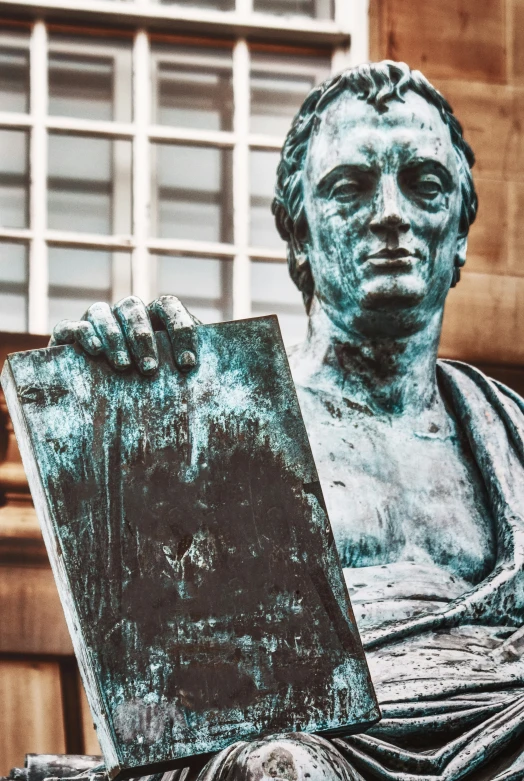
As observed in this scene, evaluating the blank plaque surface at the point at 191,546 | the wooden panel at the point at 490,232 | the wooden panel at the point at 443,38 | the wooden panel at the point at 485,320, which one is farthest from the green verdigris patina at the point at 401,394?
the wooden panel at the point at 443,38

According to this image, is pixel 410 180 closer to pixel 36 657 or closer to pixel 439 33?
pixel 36 657

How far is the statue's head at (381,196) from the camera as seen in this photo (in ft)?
28.3

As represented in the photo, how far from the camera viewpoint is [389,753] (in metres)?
7.33

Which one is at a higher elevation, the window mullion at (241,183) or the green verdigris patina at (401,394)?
the window mullion at (241,183)

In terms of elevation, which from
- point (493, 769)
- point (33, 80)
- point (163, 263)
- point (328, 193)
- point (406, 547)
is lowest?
point (493, 769)

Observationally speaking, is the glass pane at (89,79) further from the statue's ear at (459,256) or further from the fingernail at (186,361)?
the fingernail at (186,361)

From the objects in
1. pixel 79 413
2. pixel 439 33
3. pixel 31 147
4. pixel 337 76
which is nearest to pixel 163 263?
pixel 31 147

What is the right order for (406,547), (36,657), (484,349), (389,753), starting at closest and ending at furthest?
(389,753) < (406,547) < (36,657) < (484,349)

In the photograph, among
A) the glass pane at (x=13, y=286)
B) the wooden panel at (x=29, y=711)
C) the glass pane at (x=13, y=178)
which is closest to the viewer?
the wooden panel at (x=29, y=711)

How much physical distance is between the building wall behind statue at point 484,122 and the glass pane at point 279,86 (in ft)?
1.31

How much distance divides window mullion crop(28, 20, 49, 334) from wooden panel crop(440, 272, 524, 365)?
1.68m

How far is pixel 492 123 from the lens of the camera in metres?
12.4

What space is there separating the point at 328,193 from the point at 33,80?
3863mm

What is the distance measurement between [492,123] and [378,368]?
370 centimetres
